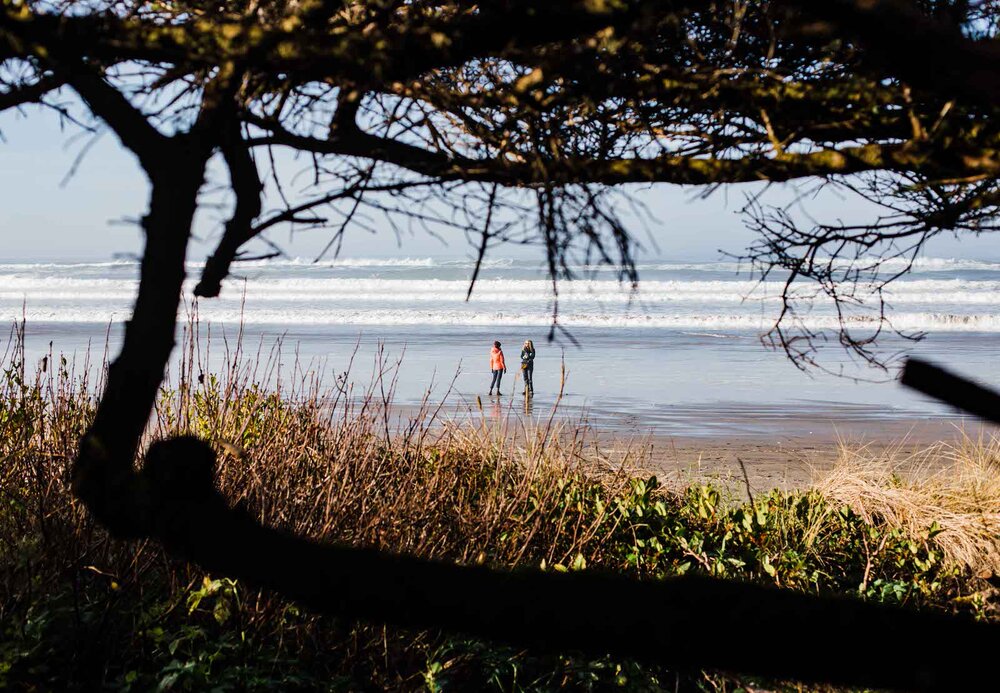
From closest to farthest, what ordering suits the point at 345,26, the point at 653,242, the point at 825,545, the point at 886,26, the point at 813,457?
the point at 886,26, the point at 345,26, the point at 653,242, the point at 825,545, the point at 813,457

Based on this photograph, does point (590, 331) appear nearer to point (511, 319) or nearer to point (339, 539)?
point (511, 319)

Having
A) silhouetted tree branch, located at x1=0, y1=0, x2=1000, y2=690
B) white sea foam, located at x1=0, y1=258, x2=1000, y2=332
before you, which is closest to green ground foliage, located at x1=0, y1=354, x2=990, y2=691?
silhouetted tree branch, located at x1=0, y1=0, x2=1000, y2=690

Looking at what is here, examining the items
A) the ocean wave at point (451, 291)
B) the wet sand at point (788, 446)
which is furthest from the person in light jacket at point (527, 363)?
the ocean wave at point (451, 291)

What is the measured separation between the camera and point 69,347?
28422 mm

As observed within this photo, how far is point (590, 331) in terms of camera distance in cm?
3198

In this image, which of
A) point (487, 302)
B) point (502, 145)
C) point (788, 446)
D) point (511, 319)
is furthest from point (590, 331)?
point (502, 145)

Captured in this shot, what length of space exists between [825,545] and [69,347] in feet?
83.9

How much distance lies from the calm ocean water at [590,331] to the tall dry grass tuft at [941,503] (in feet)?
5.75

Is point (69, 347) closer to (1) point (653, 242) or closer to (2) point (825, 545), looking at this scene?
(2) point (825, 545)

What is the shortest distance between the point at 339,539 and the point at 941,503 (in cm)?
512

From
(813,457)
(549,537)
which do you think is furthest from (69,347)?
(549,537)

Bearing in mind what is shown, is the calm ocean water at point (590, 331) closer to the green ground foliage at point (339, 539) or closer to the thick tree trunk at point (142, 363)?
the thick tree trunk at point (142, 363)

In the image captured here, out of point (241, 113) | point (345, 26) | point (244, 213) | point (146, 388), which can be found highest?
point (345, 26)

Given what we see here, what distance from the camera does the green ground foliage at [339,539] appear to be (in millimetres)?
5250
